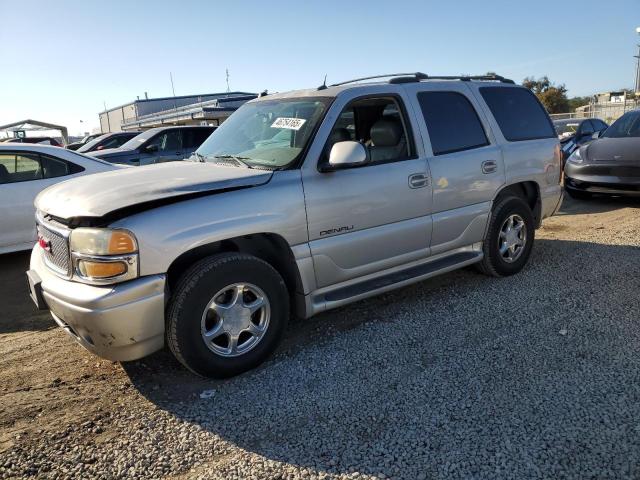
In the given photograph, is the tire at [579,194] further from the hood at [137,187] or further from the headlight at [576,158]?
the hood at [137,187]

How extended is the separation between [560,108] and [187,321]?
56.4m

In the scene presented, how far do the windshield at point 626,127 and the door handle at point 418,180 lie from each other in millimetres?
6604

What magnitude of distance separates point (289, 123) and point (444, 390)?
7.47 feet

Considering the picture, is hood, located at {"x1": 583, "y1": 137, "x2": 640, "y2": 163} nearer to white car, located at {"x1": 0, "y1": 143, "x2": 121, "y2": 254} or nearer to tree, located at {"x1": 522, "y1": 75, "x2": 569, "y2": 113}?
white car, located at {"x1": 0, "y1": 143, "x2": 121, "y2": 254}

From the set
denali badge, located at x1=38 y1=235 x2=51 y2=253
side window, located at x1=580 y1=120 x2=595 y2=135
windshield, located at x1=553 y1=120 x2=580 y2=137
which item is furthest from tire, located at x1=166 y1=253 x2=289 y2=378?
windshield, located at x1=553 y1=120 x2=580 y2=137

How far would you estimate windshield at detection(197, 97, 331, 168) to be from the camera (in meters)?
3.74

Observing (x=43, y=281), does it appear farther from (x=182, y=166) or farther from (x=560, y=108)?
(x=560, y=108)

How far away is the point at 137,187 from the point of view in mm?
3203

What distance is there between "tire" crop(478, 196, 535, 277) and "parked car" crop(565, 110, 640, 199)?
401 centimetres

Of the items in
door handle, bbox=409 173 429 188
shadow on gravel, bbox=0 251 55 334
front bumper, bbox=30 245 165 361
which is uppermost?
door handle, bbox=409 173 429 188

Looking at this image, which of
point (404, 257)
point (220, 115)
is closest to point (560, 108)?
point (220, 115)

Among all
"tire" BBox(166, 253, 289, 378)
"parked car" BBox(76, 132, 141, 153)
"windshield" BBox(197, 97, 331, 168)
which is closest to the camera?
"tire" BBox(166, 253, 289, 378)

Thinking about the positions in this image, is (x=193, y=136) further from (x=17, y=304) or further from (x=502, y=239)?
(x=502, y=239)

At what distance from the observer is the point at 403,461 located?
2.51m
